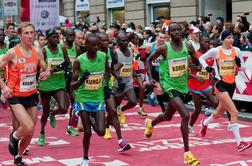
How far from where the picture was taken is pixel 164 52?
27.5 feet

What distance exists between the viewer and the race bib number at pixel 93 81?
7.84 meters

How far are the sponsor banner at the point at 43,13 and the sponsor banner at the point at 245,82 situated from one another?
449 centimetres

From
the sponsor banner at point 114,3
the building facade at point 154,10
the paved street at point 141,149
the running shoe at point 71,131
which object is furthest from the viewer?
the sponsor banner at point 114,3

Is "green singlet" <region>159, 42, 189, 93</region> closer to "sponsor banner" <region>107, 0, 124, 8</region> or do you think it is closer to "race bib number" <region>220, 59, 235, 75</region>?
"race bib number" <region>220, 59, 235, 75</region>

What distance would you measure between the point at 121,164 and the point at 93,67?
1.44 meters

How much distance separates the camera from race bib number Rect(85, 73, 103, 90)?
7844 mm

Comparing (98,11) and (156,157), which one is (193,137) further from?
(98,11)

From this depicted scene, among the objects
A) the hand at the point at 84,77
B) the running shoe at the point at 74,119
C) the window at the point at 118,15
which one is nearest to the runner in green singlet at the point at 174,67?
the hand at the point at 84,77

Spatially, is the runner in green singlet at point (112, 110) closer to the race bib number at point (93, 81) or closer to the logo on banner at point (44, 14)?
the race bib number at point (93, 81)

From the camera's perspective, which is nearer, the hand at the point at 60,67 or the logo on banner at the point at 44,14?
the hand at the point at 60,67

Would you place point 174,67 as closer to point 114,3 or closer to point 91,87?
point 91,87

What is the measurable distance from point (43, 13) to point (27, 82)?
5741 mm

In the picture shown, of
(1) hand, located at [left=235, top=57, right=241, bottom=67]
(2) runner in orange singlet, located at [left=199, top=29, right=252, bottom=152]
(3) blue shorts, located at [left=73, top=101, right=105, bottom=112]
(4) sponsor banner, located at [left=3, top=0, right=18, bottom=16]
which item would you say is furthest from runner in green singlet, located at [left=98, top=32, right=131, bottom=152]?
(4) sponsor banner, located at [left=3, top=0, right=18, bottom=16]

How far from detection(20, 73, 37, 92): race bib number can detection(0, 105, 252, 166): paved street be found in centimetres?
119
